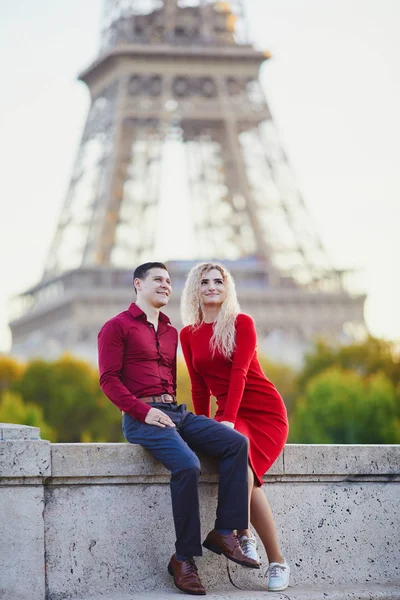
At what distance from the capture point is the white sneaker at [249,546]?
35.2 feet

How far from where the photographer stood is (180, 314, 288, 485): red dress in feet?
36.8

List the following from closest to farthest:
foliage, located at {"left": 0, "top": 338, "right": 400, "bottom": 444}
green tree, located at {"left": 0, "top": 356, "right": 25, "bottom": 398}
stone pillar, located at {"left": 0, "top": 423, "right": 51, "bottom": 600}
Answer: stone pillar, located at {"left": 0, "top": 423, "right": 51, "bottom": 600} < foliage, located at {"left": 0, "top": 338, "right": 400, "bottom": 444} < green tree, located at {"left": 0, "top": 356, "right": 25, "bottom": 398}

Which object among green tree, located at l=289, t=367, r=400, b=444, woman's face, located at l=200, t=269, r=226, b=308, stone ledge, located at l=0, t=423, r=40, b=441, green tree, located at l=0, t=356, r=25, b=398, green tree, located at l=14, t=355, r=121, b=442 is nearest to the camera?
stone ledge, located at l=0, t=423, r=40, b=441

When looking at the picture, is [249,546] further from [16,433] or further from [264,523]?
[16,433]

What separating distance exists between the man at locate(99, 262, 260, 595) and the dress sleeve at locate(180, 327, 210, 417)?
22 centimetres

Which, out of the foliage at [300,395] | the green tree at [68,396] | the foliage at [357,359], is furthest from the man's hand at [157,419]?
the foliage at [357,359]

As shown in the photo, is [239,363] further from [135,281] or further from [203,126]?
[203,126]

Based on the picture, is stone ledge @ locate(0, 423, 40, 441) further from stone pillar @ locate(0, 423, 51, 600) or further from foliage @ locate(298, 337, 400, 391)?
foliage @ locate(298, 337, 400, 391)

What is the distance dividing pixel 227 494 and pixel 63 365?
5345 cm

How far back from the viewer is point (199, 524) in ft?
34.8

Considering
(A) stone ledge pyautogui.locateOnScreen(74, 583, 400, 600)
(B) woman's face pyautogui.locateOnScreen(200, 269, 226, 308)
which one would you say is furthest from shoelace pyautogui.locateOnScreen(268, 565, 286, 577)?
(B) woman's face pyautogui.locateOnScreen(200, 269, 226, 308)

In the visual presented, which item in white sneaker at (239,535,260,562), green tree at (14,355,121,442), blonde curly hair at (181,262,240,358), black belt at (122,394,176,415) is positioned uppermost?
green tree at (14,355,121,442)

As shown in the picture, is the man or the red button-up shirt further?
the red button-up shirt

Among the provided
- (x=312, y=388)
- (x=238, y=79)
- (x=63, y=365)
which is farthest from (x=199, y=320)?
(x=238, y=79)
